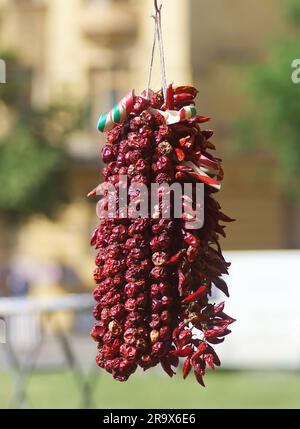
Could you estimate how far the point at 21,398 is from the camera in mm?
7852

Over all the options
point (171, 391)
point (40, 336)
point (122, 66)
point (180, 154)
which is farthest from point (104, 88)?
point (180, 154)

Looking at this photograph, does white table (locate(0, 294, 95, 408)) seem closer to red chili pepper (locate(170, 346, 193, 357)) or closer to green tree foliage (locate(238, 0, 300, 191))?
red chili pepper (locate(170, 346, 193, 357))

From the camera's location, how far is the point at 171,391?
960 centimetres

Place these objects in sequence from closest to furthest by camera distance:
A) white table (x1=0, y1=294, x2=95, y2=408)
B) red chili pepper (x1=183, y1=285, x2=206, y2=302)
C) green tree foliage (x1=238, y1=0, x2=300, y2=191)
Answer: red chili pepper (x1=183, y1=285, x2=206, y2=302)
white table (x1=0, y1=294, x2=95, y2=408)
green tree foliage (x1=238, y1=0, x2=300, y2=191)

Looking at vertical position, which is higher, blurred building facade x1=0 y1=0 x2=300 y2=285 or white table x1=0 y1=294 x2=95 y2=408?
blurred building facade x1=0 y1=0 x2=300 y2=285

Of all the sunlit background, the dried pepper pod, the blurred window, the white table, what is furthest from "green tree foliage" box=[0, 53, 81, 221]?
the dried pepper pod

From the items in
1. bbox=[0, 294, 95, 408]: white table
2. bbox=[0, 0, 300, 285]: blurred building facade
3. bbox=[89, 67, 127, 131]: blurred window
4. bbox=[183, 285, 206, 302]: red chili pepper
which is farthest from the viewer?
bbox=[0, 0, 300, 285]: blurred building facade

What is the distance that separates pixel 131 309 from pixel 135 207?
163 millimetres

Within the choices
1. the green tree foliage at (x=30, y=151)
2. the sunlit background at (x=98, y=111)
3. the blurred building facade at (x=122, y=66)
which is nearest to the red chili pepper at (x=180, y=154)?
the sunlit background at (x=98, y=111)

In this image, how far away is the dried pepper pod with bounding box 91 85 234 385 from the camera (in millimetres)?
1747

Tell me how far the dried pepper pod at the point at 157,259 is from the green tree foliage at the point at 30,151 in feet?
51.7

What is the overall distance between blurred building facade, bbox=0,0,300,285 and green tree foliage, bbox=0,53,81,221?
0.83 m
